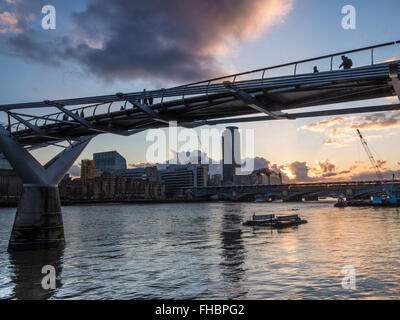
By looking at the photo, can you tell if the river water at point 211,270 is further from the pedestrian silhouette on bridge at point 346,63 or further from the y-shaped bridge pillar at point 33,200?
the pedestrian silhouette on bridge at point 346,63

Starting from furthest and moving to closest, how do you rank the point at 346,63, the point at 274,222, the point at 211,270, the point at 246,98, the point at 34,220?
the point at 274,222 → the point at 34,220 → the point at 246,98 → the point at 211,270 → the point at 346,63

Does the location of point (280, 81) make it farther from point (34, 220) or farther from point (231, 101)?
point (34, 220)

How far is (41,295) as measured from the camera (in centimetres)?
1820

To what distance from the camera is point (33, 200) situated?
33250 mm

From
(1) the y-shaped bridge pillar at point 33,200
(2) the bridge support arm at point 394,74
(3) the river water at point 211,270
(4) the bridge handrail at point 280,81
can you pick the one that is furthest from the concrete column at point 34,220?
(2) the bridge support arm at point 394,74

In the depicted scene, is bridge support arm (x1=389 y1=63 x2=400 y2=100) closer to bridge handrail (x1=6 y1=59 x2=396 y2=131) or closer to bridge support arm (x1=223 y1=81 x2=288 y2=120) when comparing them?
bridge handrail (x1=6 y1=59 x2=396 y2=131)

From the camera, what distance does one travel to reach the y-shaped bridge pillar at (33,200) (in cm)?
3294

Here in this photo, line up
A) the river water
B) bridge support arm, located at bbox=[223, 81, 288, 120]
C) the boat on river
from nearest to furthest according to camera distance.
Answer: the river water < bridge support arm, located at bbox=[223, 81, 288, 120] < the boat on river

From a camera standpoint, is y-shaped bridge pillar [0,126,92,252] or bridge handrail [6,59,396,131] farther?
y-shaped bridge pillar [0,126,92,252]

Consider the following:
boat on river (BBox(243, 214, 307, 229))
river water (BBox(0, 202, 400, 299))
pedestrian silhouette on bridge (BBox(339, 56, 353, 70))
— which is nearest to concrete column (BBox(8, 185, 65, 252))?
river water (BBox(0, 202, 400, 299))

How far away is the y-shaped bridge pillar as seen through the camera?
1297 inches

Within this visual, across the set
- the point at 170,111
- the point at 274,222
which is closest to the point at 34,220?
the point at 170,111
